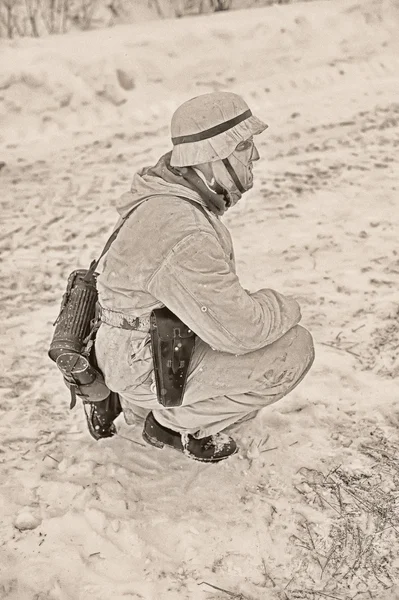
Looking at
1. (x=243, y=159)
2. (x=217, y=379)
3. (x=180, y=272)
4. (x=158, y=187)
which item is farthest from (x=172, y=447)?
(x=243, y=159)

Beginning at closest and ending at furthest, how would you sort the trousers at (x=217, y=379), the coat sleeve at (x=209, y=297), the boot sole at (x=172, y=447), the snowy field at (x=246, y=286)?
the coat sleeve at (x=209, y=297) < the snowy field at (x=246, y=286) < the trousers at (x=217, y=379) < the boot sole at (x=172, y=447)

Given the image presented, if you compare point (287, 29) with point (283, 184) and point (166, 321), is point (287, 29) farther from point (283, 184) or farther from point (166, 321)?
point (166, 321)

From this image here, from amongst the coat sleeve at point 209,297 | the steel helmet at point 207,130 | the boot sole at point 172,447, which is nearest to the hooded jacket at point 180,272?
the coat sleeve at point 209,297

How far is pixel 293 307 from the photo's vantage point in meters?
2.77

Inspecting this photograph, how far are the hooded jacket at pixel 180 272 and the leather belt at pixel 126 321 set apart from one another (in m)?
0.02

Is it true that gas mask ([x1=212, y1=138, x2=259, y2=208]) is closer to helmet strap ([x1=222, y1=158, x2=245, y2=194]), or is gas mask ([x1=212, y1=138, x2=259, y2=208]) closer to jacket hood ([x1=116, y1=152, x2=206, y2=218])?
helmet strap ([x1=222, y1=158, x2=245, y2=194])

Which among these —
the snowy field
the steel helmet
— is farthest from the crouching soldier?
the snowy field

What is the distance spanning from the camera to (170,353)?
260 centimetres

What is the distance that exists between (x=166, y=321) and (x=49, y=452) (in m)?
0.93

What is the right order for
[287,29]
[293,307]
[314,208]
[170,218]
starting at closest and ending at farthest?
[170,218]
[293,307]
[314,208]
[287,29]

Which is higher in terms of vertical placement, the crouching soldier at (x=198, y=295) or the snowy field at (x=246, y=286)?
the crouching soldier at (x=198, y=295)

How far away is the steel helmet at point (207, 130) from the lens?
2.53 m

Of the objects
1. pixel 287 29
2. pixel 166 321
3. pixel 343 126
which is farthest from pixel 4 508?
pixel 287 29

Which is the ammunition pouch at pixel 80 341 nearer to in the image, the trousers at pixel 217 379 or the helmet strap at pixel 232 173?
the trousers at pixel 217 379
